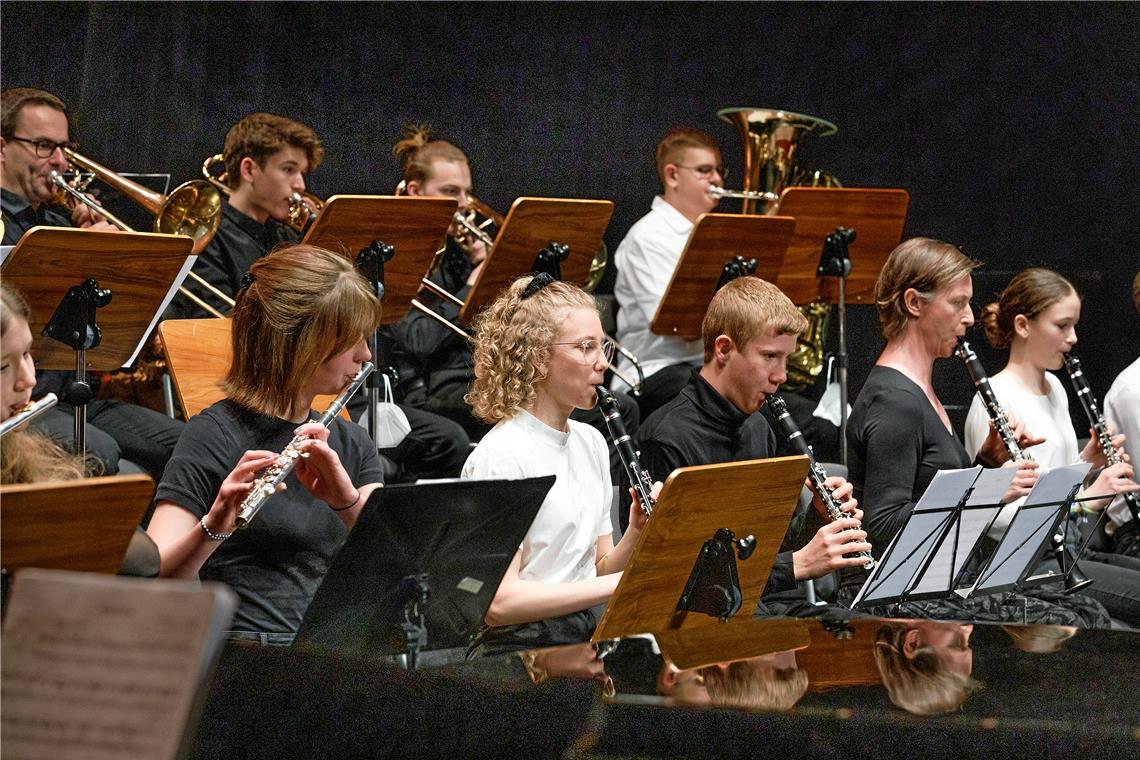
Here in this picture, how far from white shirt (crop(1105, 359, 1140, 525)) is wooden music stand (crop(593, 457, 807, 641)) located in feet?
7.18

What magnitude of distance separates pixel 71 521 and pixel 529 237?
108 inches

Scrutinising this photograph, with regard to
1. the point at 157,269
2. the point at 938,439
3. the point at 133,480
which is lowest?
the point at 938,439

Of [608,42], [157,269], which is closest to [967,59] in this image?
[608,42]

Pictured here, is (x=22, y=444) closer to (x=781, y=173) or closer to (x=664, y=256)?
(x=664, y=256)

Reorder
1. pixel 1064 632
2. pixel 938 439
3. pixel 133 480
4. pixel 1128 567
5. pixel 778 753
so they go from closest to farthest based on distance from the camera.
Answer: pixel 133 480, pixel 778 753, pixel 1064 632, pixel 938 439, pixel 1128 567

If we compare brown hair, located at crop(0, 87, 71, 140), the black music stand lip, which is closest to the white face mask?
brown hair, located at crop(0, 87, 71, 140)

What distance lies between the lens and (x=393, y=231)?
12.2 feet

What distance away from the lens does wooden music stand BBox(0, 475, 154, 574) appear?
134 centimetres

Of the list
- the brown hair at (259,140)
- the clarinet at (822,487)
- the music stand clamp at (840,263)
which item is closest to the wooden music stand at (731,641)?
the clarinet at (822,487)

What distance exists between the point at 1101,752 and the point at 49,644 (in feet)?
4.20

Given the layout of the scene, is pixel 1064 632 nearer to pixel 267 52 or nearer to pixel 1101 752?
pixel 1101 752

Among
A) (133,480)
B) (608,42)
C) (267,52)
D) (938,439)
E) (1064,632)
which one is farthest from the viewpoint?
(608,42)

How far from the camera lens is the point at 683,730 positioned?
161 centimetres

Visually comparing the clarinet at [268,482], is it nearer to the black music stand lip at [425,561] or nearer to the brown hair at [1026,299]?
the black music stand lip at [425,561]
